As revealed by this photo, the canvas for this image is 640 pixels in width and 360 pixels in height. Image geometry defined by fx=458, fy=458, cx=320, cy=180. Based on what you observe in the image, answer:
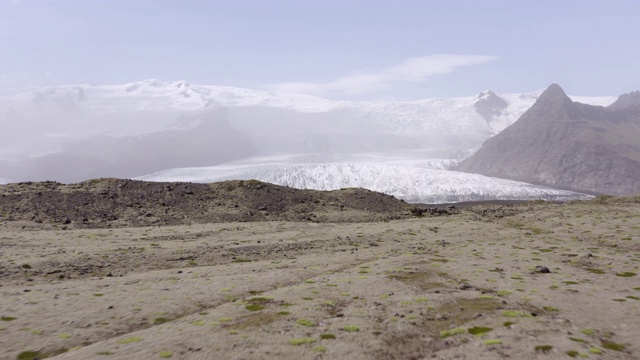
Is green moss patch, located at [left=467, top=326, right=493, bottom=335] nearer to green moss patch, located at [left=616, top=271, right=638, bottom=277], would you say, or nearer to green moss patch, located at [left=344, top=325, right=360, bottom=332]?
green moss patch, located at [left=344, top=325, right=360, bottom=332]

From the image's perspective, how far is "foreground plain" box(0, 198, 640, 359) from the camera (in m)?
10.3

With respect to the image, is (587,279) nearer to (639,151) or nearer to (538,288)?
(538,288)

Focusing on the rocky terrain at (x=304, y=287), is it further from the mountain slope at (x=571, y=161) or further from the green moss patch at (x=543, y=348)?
the mountain slope at (x=571, y=161)

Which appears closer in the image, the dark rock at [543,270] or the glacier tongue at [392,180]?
the dark rock at [543,270]

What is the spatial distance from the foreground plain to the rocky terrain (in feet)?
0.22

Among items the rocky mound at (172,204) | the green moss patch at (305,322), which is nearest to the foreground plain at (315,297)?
the green moss patch at (305,322)

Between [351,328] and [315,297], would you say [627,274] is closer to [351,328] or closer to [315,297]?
[315,297]

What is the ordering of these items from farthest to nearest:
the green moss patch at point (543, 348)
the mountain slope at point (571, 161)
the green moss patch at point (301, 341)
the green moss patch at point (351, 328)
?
the mountain slope at point (571, 161)
the green moss patch at point (351, 328)
the green moss patch at point (301, 341)
the green moss patch at point (543, 348)

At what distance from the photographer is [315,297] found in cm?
1491

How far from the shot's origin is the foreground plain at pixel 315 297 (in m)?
10.3

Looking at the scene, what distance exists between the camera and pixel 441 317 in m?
12.6

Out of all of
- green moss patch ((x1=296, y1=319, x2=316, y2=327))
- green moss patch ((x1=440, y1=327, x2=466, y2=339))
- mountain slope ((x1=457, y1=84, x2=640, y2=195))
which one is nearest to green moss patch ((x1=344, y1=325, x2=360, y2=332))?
green moss patch ((x1=296, y1=319, x2=316, y2=327))

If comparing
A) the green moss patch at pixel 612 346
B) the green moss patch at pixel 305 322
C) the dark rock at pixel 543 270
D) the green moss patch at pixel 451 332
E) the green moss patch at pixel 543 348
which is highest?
the green moss patch at pixel 305 322

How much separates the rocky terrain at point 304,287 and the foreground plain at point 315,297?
0.07 m
